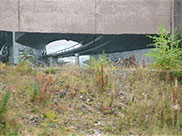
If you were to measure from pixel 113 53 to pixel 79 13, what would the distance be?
212cm

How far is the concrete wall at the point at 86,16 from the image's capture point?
927cm

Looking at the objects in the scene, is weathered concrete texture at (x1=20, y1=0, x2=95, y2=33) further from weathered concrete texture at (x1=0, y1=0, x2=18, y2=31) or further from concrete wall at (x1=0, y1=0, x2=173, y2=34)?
weathered concrete texture at (x1=0, y1=0, x2=18, y2=31)

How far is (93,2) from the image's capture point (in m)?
9.79

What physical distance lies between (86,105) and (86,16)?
5.47m

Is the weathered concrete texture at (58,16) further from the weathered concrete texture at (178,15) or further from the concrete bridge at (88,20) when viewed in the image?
the weathered concrete texture at (178,15)

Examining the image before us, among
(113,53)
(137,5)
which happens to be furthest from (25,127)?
(137,5)

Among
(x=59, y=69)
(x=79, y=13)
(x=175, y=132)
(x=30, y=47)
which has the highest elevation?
(x=79, y=13)

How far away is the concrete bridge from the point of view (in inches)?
367

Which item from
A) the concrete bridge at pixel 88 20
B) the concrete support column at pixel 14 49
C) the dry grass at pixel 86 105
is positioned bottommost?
the dry grass at pixel 86 105

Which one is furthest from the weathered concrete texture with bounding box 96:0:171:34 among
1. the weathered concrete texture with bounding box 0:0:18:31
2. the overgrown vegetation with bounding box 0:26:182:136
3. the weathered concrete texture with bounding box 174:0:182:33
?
the overgrown vegetation with bounding box 0:26:182:136

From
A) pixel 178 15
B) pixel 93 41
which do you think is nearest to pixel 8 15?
pixel 93 41

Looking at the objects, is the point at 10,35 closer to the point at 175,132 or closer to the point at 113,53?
the point at 113,53

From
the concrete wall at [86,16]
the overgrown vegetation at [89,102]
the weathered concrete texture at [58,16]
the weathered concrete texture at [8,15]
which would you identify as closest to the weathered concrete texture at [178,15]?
the concrete wall at [86,16]

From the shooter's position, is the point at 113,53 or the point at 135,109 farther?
the point at 113,53
